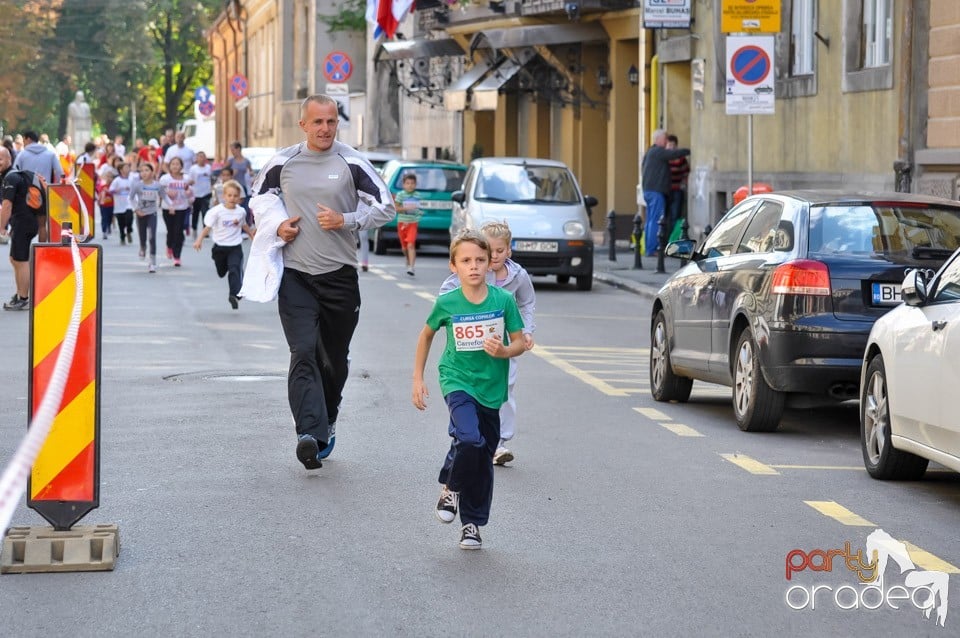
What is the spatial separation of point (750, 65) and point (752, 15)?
4.02 ft

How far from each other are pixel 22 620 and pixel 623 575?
2.17m

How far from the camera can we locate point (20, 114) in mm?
85375

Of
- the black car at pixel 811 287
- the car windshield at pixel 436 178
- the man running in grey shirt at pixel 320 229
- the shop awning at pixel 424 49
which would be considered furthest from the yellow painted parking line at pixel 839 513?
the shop awning at pixel 424 49

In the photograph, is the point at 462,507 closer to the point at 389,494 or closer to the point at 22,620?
the point at 389,494

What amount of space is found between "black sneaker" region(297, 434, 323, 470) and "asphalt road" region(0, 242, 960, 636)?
11 cm

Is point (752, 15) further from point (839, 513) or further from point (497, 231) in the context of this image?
point (839, 513)

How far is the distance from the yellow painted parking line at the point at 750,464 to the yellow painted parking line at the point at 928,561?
6.96 feet

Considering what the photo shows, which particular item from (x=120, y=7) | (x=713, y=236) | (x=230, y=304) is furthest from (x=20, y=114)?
(x=713, y=236)

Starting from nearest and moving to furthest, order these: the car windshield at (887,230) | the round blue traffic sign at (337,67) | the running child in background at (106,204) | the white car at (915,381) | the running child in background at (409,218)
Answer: the white car at (915,381), the car windshield at (887,230), the running child in background at (409,218), the round blue traffic sign at (337,67), the running child in background at (106,204)

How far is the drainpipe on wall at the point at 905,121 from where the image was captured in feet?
74.8

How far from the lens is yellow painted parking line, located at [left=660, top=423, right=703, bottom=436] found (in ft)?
37.1

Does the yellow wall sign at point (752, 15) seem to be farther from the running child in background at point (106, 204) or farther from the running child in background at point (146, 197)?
the running child in background at point (106, 204)

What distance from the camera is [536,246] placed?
24531mm

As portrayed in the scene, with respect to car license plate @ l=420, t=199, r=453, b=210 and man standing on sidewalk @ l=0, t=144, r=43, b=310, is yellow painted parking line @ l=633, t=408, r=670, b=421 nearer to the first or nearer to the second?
man standing on sidewalk @ l=0, t=144, r=43, b=310
